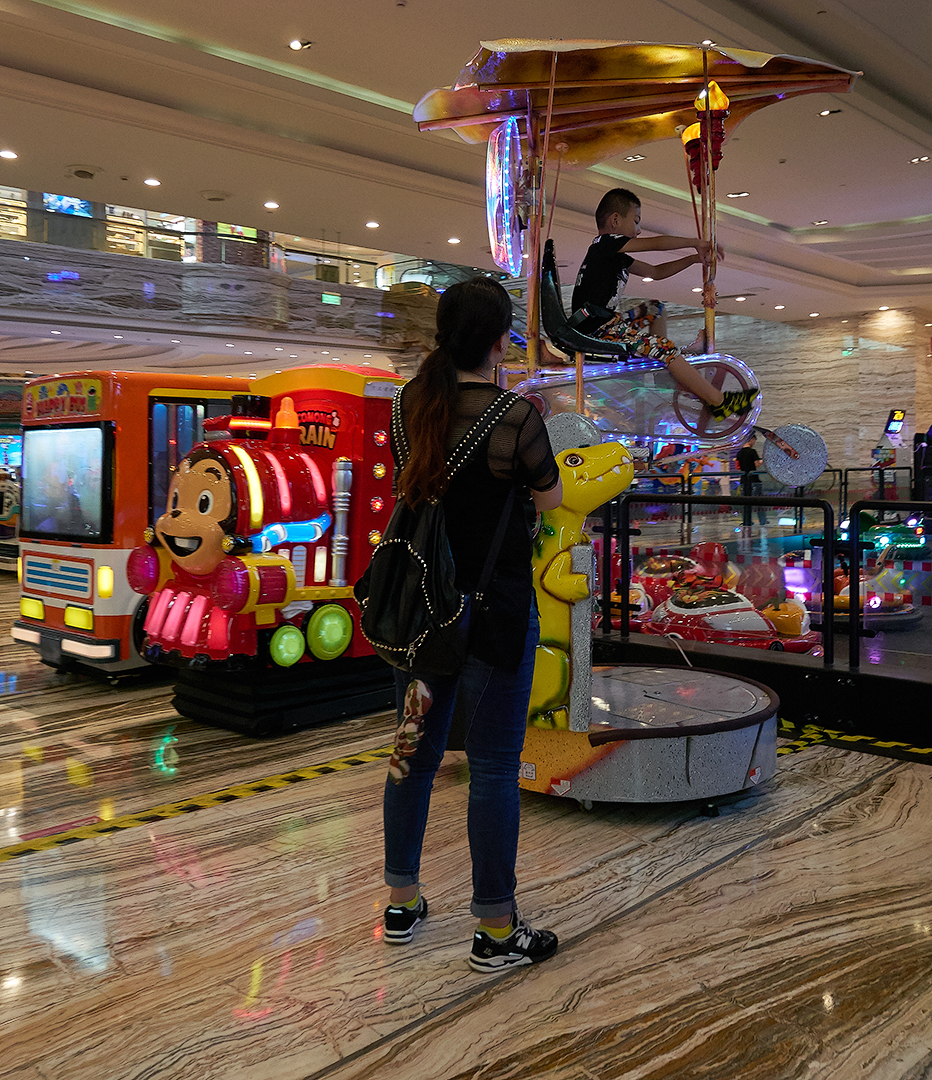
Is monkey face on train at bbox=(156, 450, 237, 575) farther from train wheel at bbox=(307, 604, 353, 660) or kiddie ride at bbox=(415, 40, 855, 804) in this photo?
kiddie ride at bbox=(415, 40, 855, 804)

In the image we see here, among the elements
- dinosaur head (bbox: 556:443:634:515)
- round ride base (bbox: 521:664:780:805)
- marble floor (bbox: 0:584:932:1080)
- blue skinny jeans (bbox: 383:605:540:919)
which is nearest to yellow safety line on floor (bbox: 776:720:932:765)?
marble floor (bbox: 0:584:932:1080)

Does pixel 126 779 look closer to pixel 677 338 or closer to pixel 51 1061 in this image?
pixel 51 1061

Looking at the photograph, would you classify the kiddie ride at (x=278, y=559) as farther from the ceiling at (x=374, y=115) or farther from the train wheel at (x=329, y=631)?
the ceiling at (x=374, y=115)

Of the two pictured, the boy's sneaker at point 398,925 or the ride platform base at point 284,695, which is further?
A: the ride platform base at point 284,695

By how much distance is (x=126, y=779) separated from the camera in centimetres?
385

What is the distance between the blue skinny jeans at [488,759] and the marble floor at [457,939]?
10.6 inches

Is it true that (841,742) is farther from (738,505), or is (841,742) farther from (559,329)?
(559,329)

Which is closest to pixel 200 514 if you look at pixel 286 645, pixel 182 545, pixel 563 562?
pixel 182 545

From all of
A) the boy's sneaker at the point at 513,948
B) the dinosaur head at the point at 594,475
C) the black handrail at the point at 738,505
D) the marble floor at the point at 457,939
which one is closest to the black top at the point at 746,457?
the black handrail at the point at 738,505

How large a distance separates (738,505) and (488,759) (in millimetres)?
3361

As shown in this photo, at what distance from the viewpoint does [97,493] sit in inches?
214

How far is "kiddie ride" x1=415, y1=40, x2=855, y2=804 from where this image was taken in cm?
317

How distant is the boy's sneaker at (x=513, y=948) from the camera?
7.55ft

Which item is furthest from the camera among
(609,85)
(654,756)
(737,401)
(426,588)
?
(737,401)
